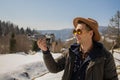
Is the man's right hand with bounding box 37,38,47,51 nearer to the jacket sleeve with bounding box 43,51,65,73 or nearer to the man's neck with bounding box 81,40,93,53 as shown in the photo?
the jacket sleeve with bounding box 43,51,65,73

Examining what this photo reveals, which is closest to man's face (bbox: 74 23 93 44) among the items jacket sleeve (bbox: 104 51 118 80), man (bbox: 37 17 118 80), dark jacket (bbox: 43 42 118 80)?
man (bbox: 37 17 118 80)

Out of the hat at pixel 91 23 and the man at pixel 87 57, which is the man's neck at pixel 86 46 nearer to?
the man at pixel 87 57

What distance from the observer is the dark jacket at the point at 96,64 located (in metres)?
3.05

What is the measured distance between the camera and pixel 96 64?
10.0ft

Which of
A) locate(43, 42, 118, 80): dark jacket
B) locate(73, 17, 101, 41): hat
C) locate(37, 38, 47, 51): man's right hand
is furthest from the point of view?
locate(37, 38, 47, 51): man's right hand

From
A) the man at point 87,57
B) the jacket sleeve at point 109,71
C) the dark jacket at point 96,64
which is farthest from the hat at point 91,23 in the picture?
the jacket sleeve at point 109,71

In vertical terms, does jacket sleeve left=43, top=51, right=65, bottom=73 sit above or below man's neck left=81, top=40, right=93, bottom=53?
below

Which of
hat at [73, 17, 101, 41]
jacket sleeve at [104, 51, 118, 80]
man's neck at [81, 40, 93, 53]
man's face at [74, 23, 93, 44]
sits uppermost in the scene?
hat at [73, 17, 101, 41]

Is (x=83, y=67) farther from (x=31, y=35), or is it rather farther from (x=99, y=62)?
(x=31, y=35)

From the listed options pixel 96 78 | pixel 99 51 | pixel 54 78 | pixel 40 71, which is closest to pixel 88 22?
pixel 99 51

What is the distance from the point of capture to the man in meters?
3.07

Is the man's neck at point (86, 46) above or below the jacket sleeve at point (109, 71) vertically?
above

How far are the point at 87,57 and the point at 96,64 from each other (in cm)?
16

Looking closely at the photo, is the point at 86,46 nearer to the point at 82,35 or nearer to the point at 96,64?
the point at 82,35
